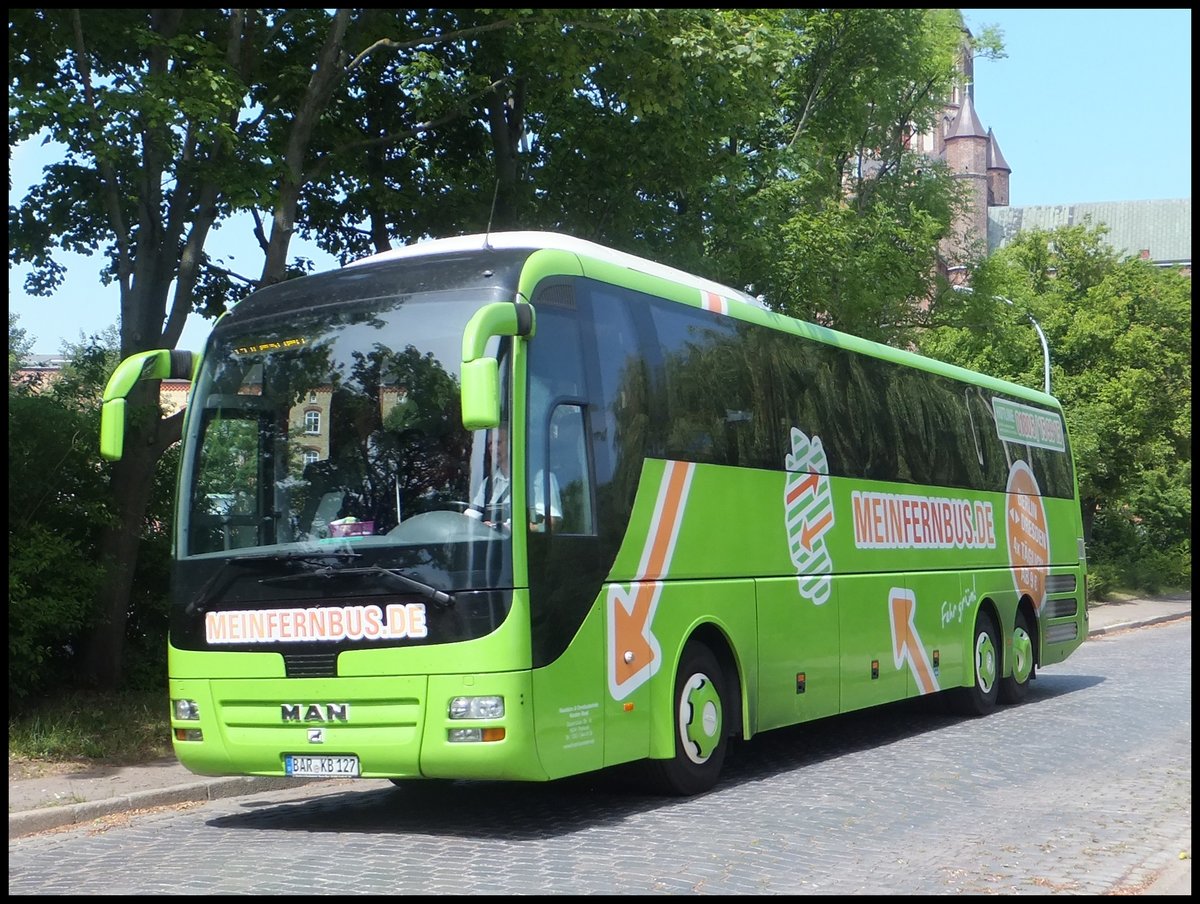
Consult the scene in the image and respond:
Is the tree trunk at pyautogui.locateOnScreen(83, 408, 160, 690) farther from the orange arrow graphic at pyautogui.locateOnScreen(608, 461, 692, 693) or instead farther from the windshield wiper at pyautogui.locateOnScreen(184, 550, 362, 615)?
the orange arrow graphic at pyautogui.locateOnScreen(608, 461, 692, 693)

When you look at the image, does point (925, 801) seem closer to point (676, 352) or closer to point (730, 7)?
point (676, 352)

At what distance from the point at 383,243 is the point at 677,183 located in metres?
3.73

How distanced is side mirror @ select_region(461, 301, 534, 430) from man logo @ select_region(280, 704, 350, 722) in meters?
1.98

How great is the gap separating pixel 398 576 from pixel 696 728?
2.75 m

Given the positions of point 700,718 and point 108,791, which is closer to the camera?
point 700,718

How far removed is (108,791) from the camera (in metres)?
10.6

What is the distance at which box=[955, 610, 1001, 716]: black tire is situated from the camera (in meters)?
15.8

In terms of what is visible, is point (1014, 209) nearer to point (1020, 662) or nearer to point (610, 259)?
point (1020, 662)

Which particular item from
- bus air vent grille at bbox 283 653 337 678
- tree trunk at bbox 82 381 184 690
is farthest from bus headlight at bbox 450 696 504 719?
tree trunk at bbox 82 381 184 690

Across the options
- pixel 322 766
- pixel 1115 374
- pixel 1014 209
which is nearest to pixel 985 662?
pixel 322 766

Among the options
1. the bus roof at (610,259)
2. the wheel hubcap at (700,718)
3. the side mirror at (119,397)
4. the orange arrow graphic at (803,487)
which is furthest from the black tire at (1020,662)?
the side mirror at (119,397)

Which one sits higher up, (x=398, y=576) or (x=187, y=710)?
(x=398, y=576)

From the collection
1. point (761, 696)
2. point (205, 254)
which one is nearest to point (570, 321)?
point (761, 696)

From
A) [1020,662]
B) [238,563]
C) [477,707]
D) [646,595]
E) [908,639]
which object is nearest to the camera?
[477,707]
